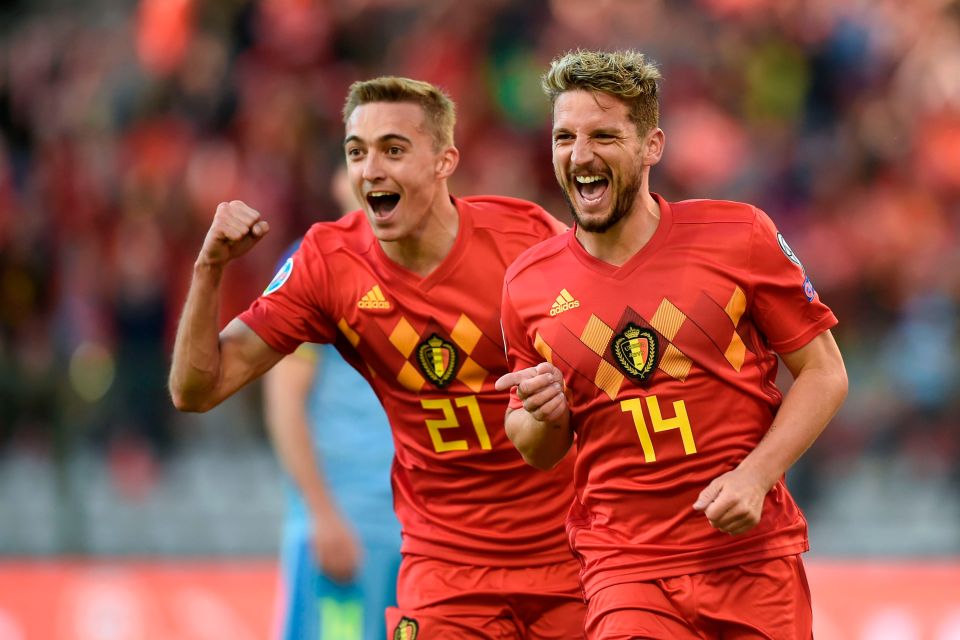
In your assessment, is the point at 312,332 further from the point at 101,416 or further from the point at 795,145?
the point at 795,145

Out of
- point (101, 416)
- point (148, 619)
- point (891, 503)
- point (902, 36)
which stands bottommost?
point (148, 619)

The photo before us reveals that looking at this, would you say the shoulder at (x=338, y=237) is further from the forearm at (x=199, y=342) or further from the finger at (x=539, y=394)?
the finger at (x=539, y=394)

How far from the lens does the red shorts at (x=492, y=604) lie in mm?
5141

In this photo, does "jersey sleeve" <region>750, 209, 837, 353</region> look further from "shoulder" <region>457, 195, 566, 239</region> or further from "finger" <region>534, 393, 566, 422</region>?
"shoulder" <region>457, 195, 566, 239</region>

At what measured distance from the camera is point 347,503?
23.7ft

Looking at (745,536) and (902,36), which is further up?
(902,36)

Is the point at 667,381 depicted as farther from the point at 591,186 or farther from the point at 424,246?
the point at 424,246

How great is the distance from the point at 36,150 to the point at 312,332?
8650mm

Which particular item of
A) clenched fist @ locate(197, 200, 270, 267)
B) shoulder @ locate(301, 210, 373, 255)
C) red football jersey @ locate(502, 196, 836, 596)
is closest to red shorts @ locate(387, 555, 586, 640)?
red football jersey @ locate(502, 196, 836, 596)

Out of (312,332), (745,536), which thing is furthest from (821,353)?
(312,332)

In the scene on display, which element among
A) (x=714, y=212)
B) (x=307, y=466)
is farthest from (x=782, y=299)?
(x=307, y=466)

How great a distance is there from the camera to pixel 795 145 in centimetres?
1187

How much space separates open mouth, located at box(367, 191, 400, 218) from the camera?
17.2ft

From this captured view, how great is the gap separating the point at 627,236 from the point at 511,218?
0.85 metres
